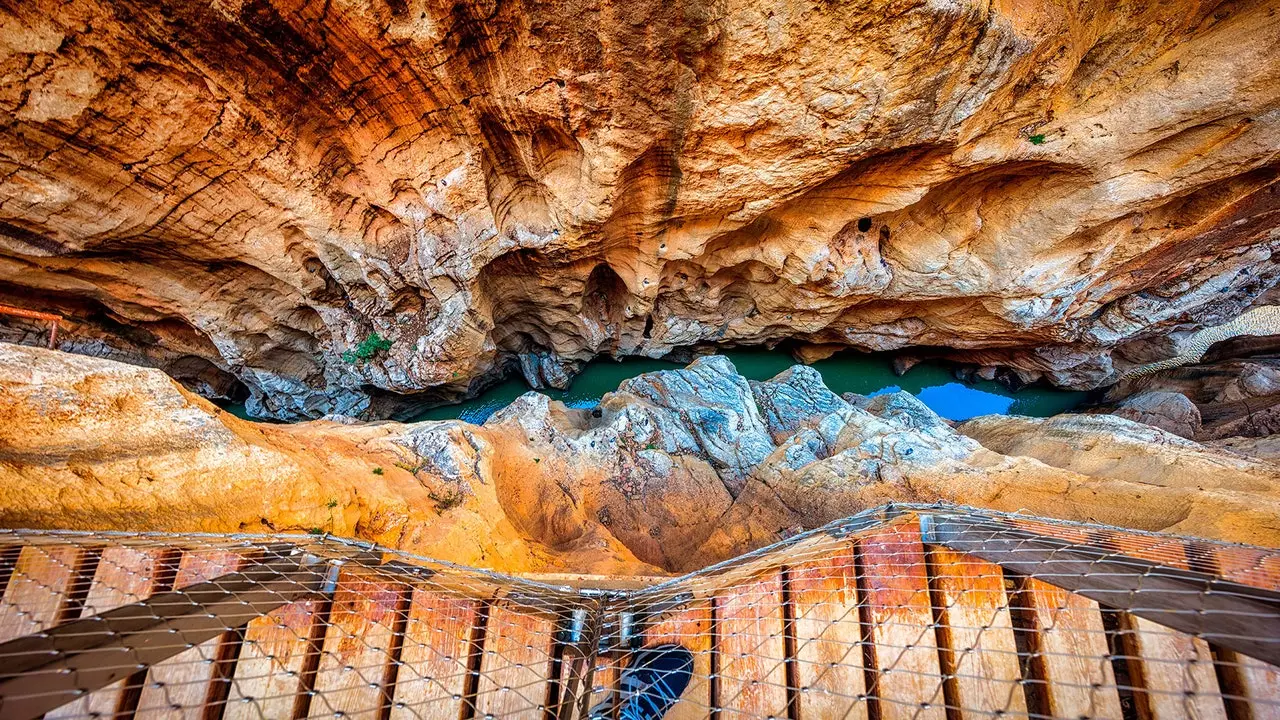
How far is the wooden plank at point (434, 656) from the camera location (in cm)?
187

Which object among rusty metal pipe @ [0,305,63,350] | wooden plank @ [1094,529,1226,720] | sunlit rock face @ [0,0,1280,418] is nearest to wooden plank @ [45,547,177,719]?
rusty metal pipe @ [0,305,63,350]

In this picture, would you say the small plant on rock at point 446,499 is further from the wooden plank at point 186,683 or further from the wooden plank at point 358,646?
the wooden plank at point 186,683

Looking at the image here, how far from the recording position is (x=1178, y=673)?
1532mm

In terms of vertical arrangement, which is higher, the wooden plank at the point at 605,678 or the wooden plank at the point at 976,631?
the wooden plank at the point at 976,631

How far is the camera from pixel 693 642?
2.05m

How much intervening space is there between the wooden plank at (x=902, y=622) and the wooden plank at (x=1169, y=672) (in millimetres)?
611

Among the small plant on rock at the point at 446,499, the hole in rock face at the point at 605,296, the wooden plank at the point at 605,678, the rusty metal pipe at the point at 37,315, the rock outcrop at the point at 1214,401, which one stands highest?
the hole in rock face at the point at 605,296

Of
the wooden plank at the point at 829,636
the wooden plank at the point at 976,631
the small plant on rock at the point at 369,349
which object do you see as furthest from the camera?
the small plant on rock at the point at 369,349

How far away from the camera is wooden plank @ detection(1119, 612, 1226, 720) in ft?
4.71

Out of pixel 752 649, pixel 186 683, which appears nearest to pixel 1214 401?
pixel 752 649

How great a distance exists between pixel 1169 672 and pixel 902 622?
0.81m

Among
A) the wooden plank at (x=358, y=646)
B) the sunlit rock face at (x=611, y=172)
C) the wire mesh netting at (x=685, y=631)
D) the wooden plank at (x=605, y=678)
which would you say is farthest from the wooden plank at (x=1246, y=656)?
the sunlit rock face at (x=611, y=172)

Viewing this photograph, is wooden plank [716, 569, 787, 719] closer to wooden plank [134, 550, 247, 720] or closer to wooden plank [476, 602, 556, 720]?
wooden plank [476, 602, 556, 720]

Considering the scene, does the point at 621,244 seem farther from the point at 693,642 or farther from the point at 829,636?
Answer: the point at 829,636
